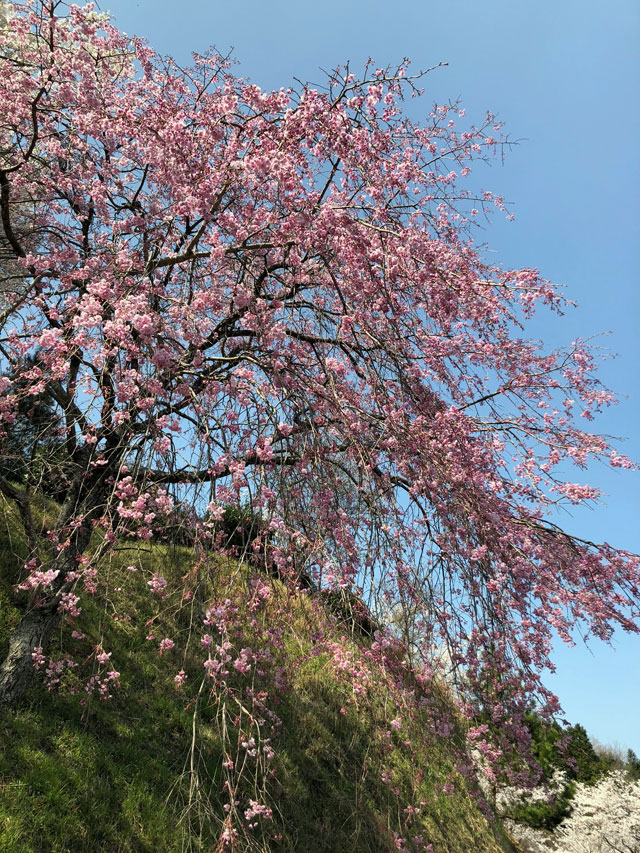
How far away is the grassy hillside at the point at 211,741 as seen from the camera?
4.06 meters

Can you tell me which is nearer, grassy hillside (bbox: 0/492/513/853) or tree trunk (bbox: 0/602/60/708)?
grassy hillside (bbox: 0/492/513/853)

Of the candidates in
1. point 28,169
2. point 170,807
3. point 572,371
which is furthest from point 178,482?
point 572,371

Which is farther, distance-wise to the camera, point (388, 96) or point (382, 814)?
point (382, 814)

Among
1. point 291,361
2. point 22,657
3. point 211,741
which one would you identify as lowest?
point 211,741

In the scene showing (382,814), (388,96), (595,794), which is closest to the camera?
(388,96)

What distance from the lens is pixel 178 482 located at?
459 cm

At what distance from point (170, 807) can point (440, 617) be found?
3414mm

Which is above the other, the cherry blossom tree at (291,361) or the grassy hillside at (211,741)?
the cherry blossom tree at (291,361)

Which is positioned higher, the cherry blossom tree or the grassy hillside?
the cherry blossom tree

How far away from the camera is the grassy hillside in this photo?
4.06 m

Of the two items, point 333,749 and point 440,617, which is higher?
point 440,617

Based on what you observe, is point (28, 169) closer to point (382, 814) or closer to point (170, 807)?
point (170, 807)

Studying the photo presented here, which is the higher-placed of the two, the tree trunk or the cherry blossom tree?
the cherry blossom tree

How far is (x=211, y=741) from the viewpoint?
6297mm
